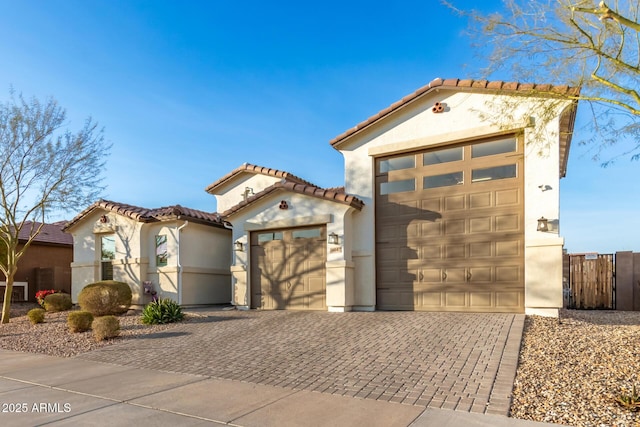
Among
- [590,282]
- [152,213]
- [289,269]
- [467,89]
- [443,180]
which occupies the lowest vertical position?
[590,282]

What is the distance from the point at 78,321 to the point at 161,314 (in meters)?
2.05

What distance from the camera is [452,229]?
12.0 m

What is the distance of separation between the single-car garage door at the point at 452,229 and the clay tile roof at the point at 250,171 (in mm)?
6266

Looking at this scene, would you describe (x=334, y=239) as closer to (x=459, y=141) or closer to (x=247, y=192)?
(x=459, y=141)

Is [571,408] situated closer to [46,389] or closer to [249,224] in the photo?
[46,389]

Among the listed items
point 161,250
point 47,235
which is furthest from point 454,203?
point 47,235

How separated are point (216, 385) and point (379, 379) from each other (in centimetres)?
240

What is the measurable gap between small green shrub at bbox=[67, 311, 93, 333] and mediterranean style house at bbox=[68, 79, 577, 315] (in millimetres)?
4139

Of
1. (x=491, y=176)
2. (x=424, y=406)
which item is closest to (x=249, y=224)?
(x=491, y=176)

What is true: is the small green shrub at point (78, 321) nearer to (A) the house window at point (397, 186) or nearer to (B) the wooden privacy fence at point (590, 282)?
(A) the house window at point (397, 186)

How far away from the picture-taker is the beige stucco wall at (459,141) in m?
10.5

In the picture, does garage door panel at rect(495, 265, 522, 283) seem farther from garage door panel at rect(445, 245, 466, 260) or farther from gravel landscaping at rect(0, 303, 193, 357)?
gravel landscaping at rect(0, 303, 193, 357)

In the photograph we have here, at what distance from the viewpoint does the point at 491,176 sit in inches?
460

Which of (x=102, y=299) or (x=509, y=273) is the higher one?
(x=509, y=273)
